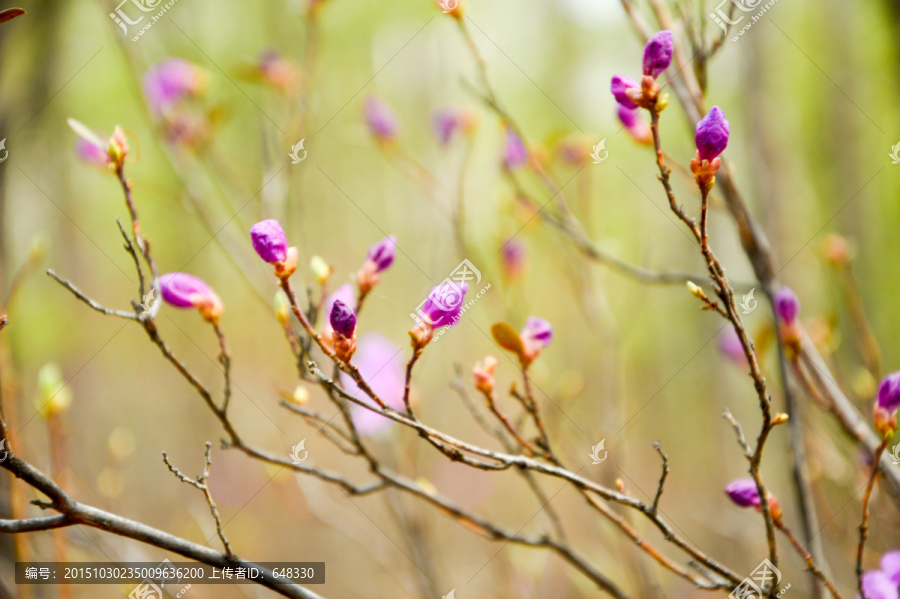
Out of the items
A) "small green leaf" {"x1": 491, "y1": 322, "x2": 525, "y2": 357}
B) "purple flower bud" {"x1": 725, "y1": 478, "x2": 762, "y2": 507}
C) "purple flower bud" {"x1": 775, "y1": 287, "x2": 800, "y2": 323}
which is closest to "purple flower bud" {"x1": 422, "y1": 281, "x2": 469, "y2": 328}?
"small green leaf" {"x1": 491, "y1": 322, "x2": 525, "y2": 357}

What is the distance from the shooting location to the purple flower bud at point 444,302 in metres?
0.84

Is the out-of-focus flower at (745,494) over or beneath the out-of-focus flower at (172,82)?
beneath

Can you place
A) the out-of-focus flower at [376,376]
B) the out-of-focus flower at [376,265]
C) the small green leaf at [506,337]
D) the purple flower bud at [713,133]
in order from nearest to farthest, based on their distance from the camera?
the purple flower bud at [713,133] → the small green leaf at [506,337] → the out-of-focus flower at [376,265] → the out-of-focus flower at [376,376]

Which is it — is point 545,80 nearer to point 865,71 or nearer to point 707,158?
point 865,71

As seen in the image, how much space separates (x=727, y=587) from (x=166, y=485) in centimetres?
676

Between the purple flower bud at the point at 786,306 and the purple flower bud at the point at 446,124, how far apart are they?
1.21 metres

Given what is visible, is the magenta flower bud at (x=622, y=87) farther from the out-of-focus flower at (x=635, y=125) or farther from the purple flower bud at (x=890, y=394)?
the purple flower bud at (x=890, y=394)

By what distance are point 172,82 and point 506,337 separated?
5.38 ft

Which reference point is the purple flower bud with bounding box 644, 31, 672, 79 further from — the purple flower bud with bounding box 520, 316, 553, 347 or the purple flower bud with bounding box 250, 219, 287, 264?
the purple flower bud with bounding box 250, 219, 287, 264

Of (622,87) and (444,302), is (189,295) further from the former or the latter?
(622,87)

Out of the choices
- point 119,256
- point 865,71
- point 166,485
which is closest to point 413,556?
point 865,71

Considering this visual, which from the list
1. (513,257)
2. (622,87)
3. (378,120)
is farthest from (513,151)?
(622,87)

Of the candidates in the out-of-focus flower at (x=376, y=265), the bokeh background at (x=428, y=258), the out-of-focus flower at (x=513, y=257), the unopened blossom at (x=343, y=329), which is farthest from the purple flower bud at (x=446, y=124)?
the unopened blossom at (x=343, y=329)

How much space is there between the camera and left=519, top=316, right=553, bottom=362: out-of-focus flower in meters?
0.97
